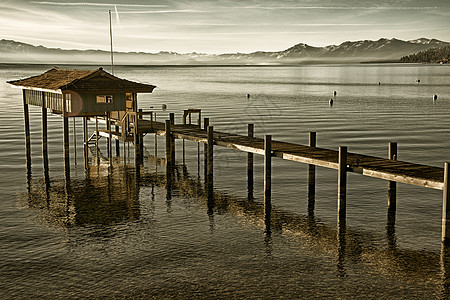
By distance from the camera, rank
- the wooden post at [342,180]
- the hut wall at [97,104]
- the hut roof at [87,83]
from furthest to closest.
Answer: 1. the hut wall at [97,104]
2. the hut roof at [87,83]
3. the wooden post at [342,180]

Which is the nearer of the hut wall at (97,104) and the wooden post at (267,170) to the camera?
the wooden post at (267,170)

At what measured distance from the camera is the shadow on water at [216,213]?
703 inches

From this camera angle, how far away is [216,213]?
2345 centimetres

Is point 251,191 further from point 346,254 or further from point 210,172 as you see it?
point 346,254

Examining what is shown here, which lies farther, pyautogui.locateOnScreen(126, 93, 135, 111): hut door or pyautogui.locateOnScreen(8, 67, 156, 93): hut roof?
pyautogui.locateOnScreen(126, 93, 135, 111): hut door

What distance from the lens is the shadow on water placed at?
17.9 m

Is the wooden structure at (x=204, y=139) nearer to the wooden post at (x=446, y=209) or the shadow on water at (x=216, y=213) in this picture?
the wooden post at (x=446, y=209)

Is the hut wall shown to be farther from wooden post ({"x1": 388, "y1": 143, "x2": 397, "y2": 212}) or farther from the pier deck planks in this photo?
wooden post ({"x1": 388, "y1": 143, "x2": 397, "y2": 212})

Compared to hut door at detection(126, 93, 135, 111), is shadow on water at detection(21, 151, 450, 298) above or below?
below

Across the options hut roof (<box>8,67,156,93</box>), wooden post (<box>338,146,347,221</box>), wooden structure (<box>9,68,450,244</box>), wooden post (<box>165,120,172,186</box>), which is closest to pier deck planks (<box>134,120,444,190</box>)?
wooden structure (<box>9,68,450,244</box>)

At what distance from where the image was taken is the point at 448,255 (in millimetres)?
18328

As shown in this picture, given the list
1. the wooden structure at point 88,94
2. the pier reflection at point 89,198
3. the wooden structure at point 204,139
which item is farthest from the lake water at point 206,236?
the wooden structure at point 88,94

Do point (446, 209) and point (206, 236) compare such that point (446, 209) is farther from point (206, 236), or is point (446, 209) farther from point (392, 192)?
point (206, 236)

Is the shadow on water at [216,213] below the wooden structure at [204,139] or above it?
below
